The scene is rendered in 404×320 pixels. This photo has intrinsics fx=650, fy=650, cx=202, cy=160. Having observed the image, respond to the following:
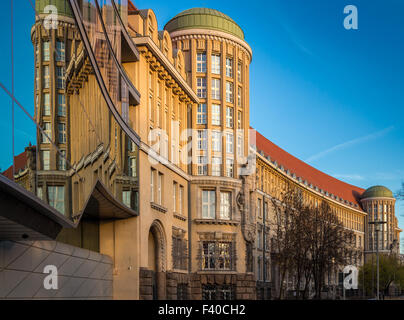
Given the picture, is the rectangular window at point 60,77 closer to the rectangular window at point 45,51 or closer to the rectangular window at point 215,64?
the rectangular window at point 45,51

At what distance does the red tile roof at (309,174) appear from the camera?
87688 mm

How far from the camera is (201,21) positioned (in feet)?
170

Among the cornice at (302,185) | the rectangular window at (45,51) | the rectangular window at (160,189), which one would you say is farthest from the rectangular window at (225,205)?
the rectangular window at (45,51)

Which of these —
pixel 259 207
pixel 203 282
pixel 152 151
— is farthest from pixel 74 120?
pixel 259 207

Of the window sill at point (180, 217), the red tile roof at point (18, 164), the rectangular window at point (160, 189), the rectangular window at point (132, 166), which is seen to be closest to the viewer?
the red tile roof at point (18, 164)

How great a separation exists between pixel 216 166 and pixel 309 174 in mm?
60869

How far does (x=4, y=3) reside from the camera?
13070 millimetres

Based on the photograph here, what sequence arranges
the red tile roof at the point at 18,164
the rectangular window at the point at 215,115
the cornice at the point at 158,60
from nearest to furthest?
1. the red tile roof at the point at 18,164
2. the cornice at the point at 158,60
3. the rectangular window at the point at 215,115

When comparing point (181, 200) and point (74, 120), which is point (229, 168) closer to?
point (181, 200)

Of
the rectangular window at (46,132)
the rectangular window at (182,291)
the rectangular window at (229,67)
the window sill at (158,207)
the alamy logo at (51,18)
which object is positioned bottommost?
the rectangular window at (182,291)

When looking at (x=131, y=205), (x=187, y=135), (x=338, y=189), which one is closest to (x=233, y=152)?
(x=187, y=135)

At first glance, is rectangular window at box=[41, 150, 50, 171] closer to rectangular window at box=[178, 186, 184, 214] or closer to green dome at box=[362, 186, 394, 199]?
rectangular window at box=[178, 186, 184, 214]

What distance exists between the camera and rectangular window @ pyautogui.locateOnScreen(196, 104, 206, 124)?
50.6 m
